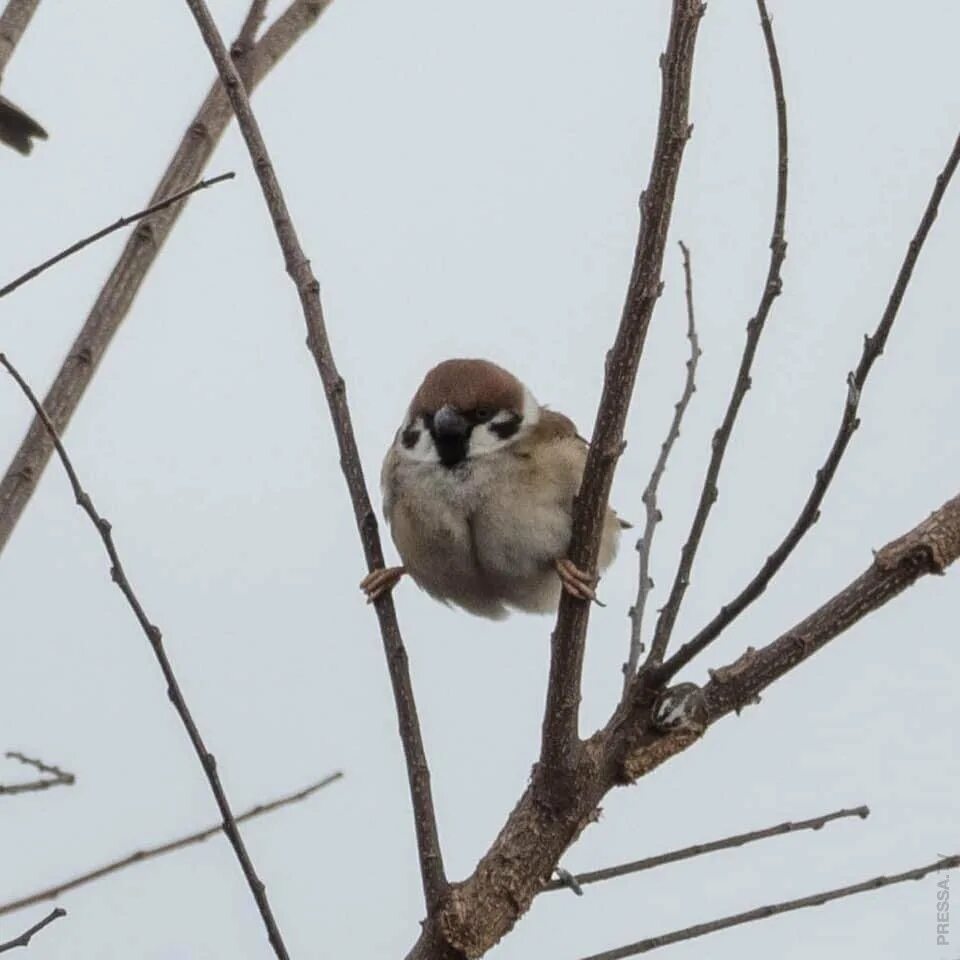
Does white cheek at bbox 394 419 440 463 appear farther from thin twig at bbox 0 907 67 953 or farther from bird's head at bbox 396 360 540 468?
thin twig at bbox 0 907 67 953

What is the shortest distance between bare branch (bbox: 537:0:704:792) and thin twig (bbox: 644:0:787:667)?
0.40 feet

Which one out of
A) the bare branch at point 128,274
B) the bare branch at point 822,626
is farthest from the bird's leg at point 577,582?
the bare branch at point 128,274

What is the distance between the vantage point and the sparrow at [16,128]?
14.8 feet

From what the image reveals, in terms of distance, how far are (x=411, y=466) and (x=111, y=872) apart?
1.71 metres

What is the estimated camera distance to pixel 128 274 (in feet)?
9.55

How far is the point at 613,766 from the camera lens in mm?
2285

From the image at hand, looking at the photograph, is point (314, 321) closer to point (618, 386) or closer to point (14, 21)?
point (618, 386)

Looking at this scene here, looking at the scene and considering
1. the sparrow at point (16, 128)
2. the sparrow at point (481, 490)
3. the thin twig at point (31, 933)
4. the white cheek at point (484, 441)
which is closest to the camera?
the thin twig at point (31, 933)

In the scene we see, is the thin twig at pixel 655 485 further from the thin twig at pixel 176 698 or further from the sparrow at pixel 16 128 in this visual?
the sparrow at pixel 16 128

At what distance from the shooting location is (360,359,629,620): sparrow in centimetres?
361

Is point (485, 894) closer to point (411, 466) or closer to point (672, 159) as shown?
point (672, 159)

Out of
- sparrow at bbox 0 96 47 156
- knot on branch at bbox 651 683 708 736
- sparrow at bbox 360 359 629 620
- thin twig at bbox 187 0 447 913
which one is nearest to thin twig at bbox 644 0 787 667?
knot on branch at bbox 651 683 708 736

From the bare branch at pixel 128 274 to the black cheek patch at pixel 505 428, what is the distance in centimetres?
100

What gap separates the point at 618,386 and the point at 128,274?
1.14 metres
